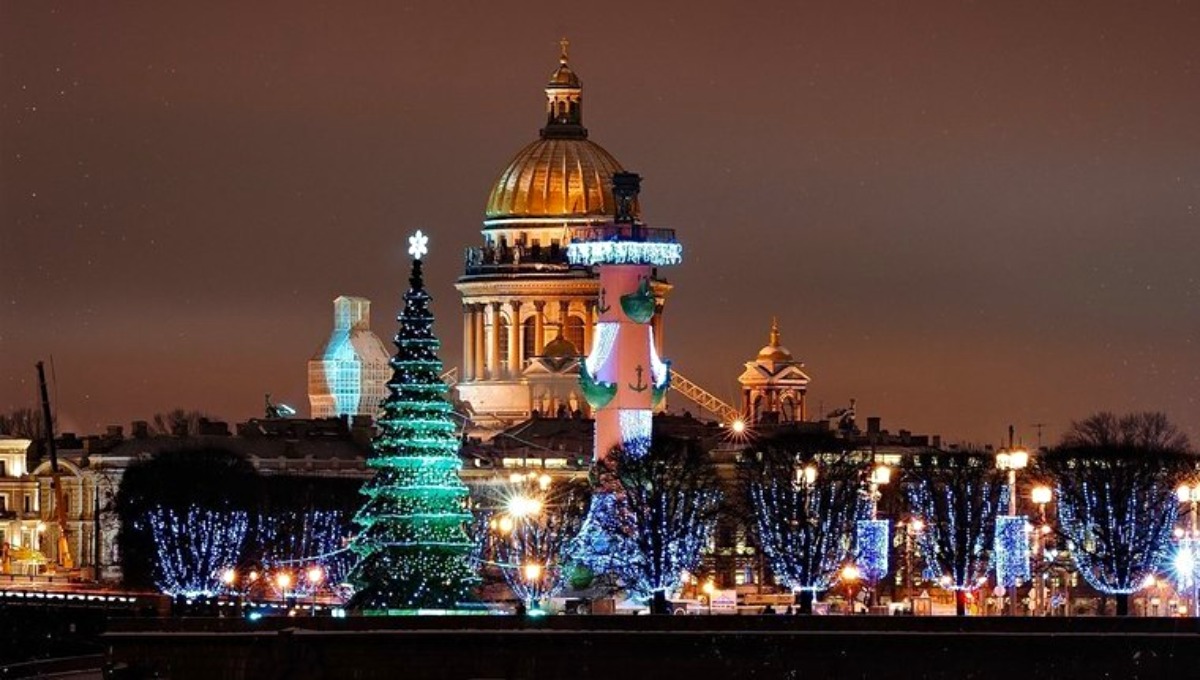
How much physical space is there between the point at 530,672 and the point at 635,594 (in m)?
32.2

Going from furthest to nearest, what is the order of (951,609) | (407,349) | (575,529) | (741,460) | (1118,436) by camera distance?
1. (1118,436)
2. (741,460)
3. (575,529)
4. (951,609)
5. (407,349)

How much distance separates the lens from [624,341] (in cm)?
14000

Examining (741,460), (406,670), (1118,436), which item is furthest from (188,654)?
(1118,436)

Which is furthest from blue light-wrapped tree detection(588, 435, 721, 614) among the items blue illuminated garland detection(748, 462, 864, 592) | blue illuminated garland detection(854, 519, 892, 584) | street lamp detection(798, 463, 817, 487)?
blue illuminated garland detection(854, 519, 892, 584)

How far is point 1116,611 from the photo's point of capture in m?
129

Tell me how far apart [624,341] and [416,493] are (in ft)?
68.0

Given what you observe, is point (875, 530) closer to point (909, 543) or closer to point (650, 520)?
point (650, 520)

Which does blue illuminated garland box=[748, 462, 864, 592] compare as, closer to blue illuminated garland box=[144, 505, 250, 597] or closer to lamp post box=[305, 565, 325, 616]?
lamp post box=[305, 565, 325, 616]

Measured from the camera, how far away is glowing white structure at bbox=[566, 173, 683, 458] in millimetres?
139875

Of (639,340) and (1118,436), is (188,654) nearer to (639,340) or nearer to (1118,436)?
(639,340)

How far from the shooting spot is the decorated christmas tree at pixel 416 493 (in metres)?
120

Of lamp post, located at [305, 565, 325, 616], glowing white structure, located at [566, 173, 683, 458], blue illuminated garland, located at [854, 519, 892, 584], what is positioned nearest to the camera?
blue illuminated garland, located at [854, 519, 892, 584]

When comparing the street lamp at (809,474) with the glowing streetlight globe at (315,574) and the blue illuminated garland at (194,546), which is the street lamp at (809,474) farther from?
the blue illuminated garland at (194,546)

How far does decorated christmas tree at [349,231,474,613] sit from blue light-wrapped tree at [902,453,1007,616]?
12.7 metres
